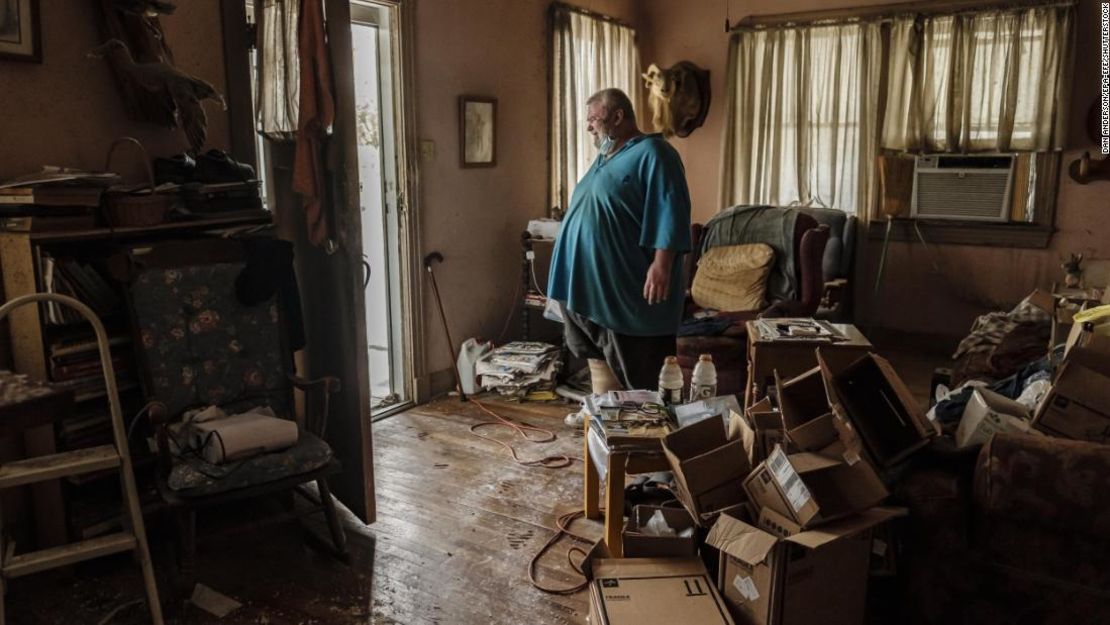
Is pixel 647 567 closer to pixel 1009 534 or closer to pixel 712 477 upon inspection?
pixel 712 477

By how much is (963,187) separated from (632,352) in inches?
122

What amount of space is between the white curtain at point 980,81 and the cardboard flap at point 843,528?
3.81 metres

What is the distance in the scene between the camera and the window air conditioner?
4.96m

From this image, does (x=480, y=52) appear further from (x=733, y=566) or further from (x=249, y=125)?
(x=733, y=566)

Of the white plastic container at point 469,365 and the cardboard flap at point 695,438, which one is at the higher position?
the cardboard flap at point 695,438

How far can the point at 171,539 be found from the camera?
2543mm

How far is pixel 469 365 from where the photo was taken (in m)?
4.41

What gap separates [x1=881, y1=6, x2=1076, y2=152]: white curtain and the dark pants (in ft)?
9.89

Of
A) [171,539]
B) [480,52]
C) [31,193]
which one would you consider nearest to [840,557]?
[171,539]

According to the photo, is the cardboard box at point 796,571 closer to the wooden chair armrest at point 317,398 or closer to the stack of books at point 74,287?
the wooden chair armrest at point 317,398

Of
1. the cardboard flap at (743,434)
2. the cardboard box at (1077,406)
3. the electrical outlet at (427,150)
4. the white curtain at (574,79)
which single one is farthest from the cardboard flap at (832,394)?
the white curtain at (574,79)

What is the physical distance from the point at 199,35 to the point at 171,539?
1790 millimetres

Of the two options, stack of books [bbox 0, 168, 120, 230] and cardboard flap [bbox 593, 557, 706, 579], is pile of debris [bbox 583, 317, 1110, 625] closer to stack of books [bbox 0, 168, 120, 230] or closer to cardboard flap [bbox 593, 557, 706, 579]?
cardboard flap [bbox 593, 557, 706, 579]

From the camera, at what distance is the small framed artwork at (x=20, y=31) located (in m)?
2.41
